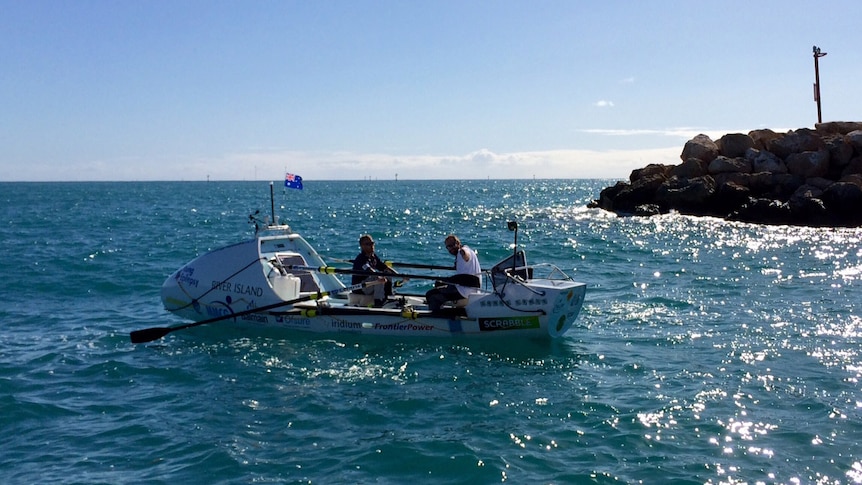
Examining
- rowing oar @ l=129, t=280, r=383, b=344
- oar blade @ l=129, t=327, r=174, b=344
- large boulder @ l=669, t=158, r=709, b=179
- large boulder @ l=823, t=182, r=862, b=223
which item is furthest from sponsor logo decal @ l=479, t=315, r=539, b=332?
large boulder @ l=669, t=158, r=709, b=179

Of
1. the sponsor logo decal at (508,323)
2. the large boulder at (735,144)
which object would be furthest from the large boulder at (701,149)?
the sponsor logo decal at (508,323)

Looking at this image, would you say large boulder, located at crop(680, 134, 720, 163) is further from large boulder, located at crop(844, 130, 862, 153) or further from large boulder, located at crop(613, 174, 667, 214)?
large boulder, located at crop(844, 130, 862, 153)

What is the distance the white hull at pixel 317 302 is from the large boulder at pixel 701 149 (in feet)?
112

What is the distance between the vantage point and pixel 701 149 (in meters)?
45.3

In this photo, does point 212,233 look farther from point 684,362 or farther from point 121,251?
point 684,362

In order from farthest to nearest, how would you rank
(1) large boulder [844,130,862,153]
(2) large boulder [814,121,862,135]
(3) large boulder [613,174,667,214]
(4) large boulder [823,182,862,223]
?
(3) large boulder [613,174,667,214]
(2) large boulder [814,121,862,135]
(1) large boulder [844,130,862,153]
(4) large boulder [823,182,862,223]

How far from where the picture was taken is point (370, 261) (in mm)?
Result: 14648

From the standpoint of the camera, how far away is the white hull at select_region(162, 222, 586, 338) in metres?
13.1

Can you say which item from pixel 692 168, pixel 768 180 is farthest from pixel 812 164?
pixel 692 168

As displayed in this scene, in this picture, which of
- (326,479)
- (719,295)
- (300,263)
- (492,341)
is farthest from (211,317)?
(719,295)

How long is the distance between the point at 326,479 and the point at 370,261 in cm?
691

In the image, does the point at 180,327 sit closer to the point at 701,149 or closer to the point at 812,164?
the point at 812,164

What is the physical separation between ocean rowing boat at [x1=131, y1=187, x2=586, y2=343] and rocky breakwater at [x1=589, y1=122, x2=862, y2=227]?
25.4 m

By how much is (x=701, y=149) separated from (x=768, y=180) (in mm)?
7268
